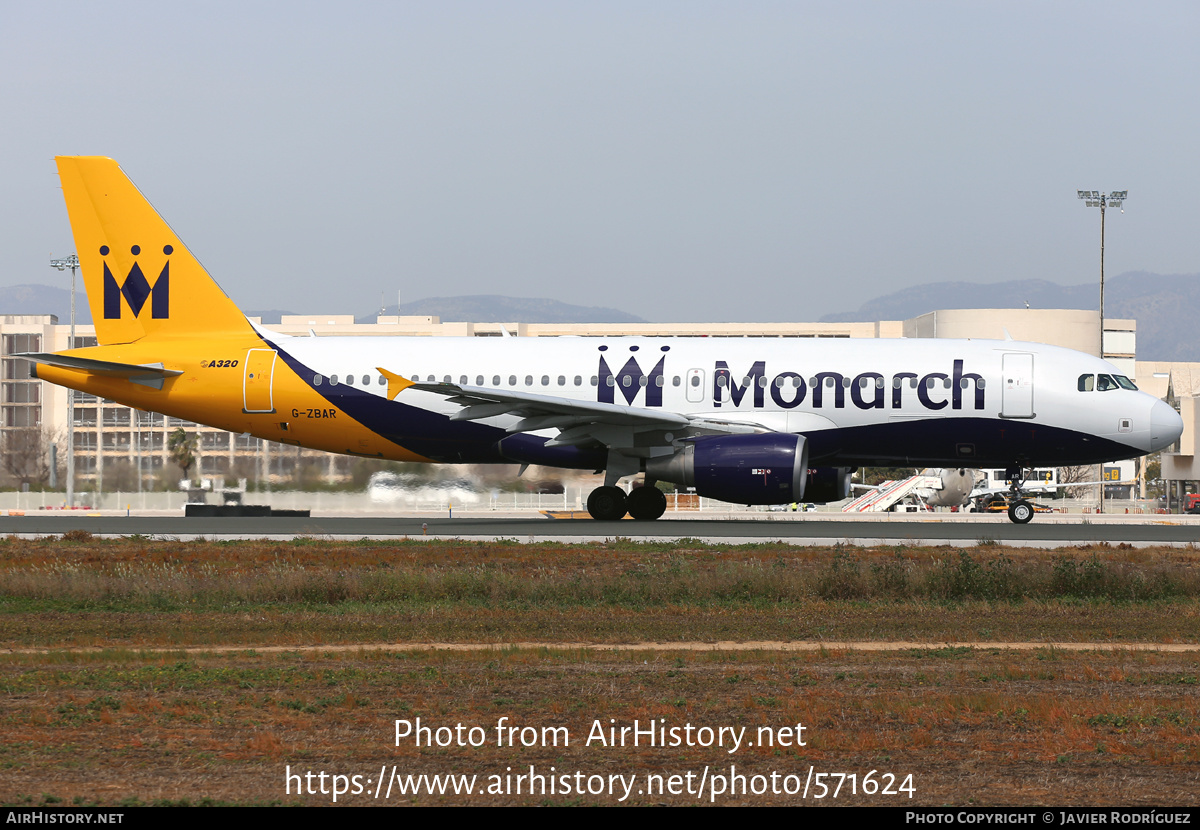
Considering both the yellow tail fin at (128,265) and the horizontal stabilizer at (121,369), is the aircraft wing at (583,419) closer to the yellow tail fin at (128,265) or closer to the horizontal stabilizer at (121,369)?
the horizontal stabilizer at (121,369)

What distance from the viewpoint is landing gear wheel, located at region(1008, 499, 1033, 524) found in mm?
28031

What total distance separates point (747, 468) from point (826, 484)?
367 centimetres

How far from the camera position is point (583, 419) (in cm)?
2481

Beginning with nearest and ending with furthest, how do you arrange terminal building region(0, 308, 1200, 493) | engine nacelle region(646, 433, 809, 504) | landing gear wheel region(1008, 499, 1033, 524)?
engine nacelle region(646, 433, 809, 504) < landing gear wheel region(1008, 499, 1033, 524) < terminal building region(0, 308, 1200, 493)

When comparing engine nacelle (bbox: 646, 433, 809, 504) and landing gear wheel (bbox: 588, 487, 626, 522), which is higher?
engine nacelle (bbox: 646, 433, 809, 504)

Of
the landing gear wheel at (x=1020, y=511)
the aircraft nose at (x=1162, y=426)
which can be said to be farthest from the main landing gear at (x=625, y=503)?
the aircraft nose at (x=1162, y=426)

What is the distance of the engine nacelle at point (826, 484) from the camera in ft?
87.6

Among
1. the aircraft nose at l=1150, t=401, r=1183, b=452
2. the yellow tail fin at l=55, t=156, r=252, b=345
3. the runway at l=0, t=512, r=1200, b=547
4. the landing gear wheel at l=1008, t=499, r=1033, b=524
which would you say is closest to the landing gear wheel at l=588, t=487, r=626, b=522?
the runway at l=0, t=512, r=1200, b=547

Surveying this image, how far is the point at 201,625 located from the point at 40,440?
44.7m

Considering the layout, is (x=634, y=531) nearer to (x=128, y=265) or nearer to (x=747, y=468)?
(x=747, y=468)

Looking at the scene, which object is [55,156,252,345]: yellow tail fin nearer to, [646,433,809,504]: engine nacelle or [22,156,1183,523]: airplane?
[22,156,1183,523]: airplane

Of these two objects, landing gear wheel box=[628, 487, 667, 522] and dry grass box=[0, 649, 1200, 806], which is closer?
dry grass box=[0, 649, 1200, 806]

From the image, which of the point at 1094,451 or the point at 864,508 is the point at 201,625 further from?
the point at 864,508

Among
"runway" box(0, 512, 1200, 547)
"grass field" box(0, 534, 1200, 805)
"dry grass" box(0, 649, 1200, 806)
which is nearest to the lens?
"dry grass" box(0, 649, 1200, 806)
